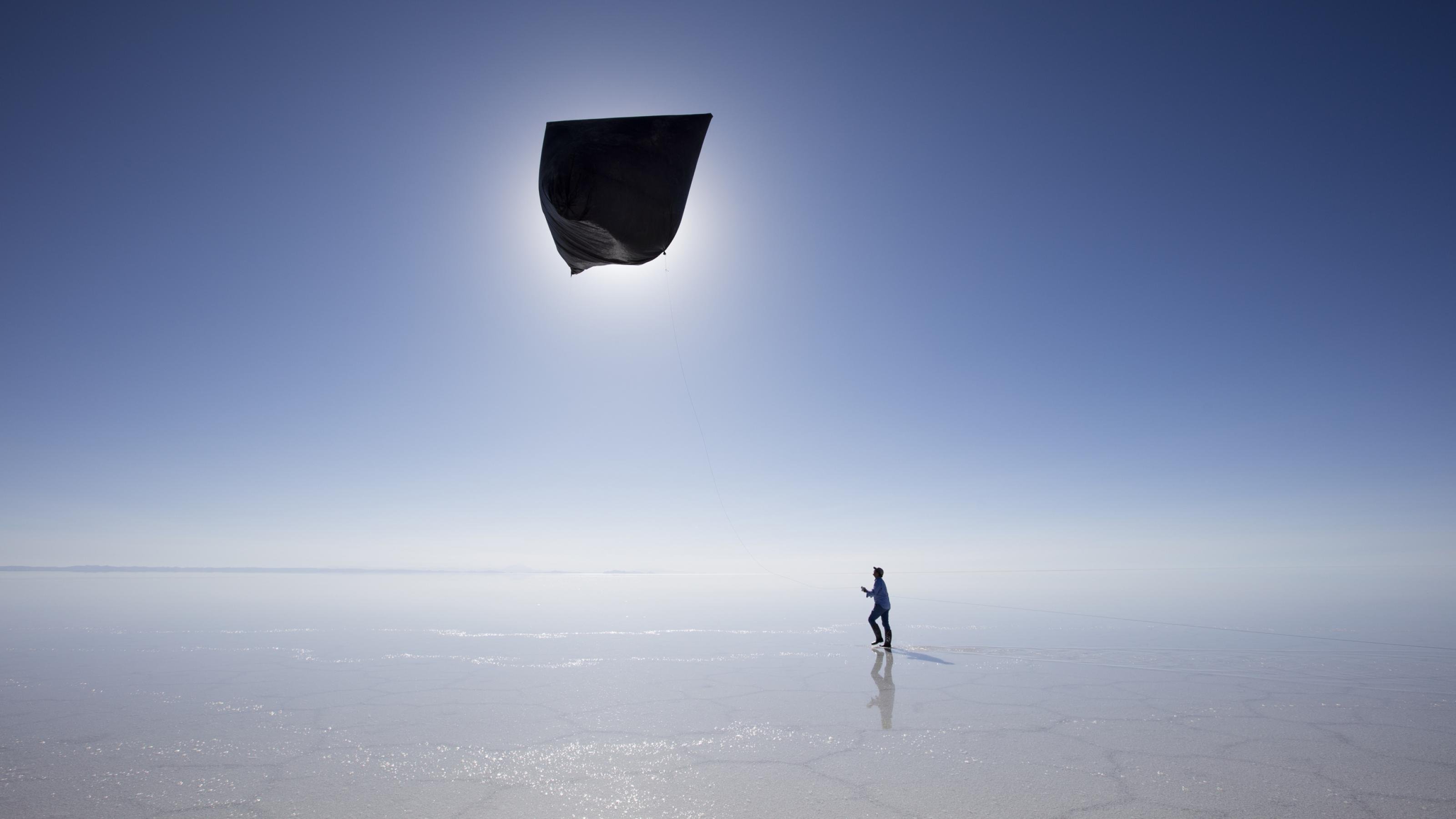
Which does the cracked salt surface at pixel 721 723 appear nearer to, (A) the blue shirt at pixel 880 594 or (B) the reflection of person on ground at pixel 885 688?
(B) the reflection of person on ground at pixel 885 688

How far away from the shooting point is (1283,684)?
6.82m

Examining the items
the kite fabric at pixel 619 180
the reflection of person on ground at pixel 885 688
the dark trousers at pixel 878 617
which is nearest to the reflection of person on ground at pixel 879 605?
the dark trousers at pixel 878 617

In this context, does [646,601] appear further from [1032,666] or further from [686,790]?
[686,790]

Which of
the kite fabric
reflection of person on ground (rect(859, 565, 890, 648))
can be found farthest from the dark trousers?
the kite fabric

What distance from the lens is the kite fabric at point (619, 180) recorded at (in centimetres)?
447

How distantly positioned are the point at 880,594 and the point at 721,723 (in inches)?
198

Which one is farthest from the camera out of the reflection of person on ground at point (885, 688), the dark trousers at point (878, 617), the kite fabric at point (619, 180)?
the dark trousers at point (878, 617)

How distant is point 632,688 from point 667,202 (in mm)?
4854

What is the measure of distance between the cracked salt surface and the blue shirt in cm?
72

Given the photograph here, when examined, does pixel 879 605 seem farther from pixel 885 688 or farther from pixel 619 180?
pixel 619 180

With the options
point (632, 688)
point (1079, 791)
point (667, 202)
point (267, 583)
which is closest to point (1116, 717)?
point (1079, 791)

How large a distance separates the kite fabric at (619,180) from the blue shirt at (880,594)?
6609mm

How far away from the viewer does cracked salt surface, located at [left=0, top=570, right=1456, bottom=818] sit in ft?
12.1

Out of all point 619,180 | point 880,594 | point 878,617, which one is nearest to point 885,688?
point 878,617
